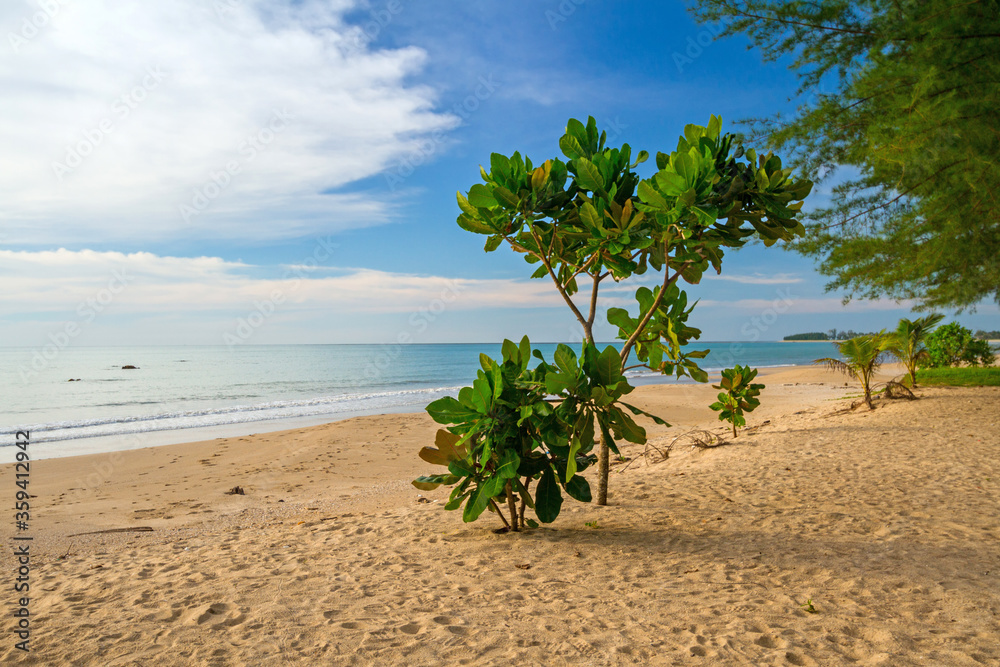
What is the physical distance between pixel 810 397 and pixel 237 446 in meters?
13.5

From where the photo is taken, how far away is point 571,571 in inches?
120

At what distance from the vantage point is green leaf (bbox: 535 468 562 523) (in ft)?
10.9

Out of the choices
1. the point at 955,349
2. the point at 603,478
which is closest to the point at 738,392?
the point at 603,478

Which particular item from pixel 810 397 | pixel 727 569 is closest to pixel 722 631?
pixel 727 569

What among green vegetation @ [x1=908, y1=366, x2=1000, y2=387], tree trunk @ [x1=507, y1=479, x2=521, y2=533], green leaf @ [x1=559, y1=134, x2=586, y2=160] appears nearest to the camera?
tree trunk @ [x1=507, y1=479, x2=521, y2=533]

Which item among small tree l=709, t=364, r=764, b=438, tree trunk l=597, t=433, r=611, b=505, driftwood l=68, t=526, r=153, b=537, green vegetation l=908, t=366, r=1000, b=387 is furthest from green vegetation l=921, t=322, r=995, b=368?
driftwood l=68, t=526, r=153, b=537

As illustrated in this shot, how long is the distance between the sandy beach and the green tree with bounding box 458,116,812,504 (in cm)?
87

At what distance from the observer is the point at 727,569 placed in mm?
3010

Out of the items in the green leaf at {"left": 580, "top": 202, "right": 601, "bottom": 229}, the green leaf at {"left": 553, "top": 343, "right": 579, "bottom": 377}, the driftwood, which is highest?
the green leaf at {"left": 580, "top": 202, "right": 601, "bottom": 229}

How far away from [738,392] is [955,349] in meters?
10.0

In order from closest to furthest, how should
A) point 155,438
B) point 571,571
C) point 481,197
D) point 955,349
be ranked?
point 571,571 < point 481,197 < point 155,438 < point 955,349

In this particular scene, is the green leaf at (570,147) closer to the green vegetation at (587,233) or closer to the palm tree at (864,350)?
the green vegetation at (587,233)

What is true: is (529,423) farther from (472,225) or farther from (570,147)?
(570,147)

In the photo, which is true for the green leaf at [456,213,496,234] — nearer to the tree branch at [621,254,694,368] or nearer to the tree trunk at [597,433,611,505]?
the tree branch at [621,254,694,368]
